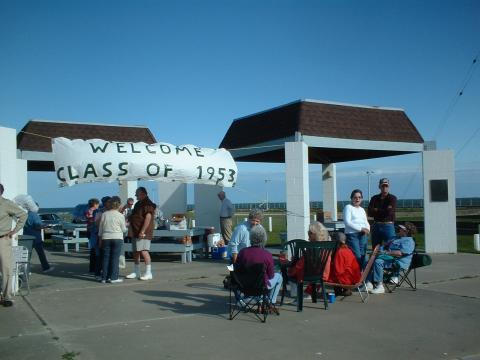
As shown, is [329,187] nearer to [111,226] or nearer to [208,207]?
[208,207]

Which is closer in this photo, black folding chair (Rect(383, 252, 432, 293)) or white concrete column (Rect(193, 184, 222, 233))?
black folding chair (Rect(383, 252, 432, 293))

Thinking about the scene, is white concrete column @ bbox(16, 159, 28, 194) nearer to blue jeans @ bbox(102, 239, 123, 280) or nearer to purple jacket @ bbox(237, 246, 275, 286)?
blue jeans @ bbox(102, 239, 123, 280)

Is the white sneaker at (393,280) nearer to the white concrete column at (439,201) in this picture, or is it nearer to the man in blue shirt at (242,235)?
the man in blue shirt at (242,235)

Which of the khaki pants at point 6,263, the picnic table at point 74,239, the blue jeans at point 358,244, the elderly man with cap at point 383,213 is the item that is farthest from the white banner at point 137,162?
the picnic table at point 74,239

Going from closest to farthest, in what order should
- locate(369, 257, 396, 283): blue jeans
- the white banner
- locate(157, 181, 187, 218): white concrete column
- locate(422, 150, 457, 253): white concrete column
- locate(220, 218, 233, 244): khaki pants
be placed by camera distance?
locate(369, 257, 396, 283): blue jeans, the white banner, locate(422, 150, 457, 253): white concrete column, locate(220, 218, 233, 244): khaki pants, locate(157, 181, 187, 218): white concrete column

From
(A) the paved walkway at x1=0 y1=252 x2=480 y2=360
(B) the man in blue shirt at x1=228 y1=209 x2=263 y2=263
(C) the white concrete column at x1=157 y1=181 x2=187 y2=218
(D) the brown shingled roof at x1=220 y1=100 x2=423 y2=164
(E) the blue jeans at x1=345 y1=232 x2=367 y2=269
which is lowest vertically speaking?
(A) the paved walkway at x1=0 y1=252 x2=480 y2=360

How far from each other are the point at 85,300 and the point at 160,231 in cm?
521

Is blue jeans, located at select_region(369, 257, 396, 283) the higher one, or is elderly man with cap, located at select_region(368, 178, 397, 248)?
elderly man with cap, located at select_region(368, 178, 397, 248)

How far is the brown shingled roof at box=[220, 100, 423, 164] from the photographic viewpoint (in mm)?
13543

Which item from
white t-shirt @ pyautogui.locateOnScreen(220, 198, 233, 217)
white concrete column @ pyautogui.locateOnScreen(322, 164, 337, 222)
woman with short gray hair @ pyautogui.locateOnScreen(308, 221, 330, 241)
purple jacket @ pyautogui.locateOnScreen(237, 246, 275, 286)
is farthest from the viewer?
white concrete column @ pyautogui.locateOnScreen(322, 164, 337, 222)

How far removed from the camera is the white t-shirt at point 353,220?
29.6 ft

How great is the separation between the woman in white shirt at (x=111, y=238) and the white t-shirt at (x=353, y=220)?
4399 millimetres

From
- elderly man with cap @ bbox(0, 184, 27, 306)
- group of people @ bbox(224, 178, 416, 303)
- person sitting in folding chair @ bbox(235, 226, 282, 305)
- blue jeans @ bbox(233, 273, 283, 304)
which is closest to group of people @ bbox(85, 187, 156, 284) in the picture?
elderly man with cap @ bbox(0, 184, 27, 306)

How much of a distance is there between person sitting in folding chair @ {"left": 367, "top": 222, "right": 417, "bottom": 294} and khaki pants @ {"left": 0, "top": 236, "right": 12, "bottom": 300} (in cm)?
586
